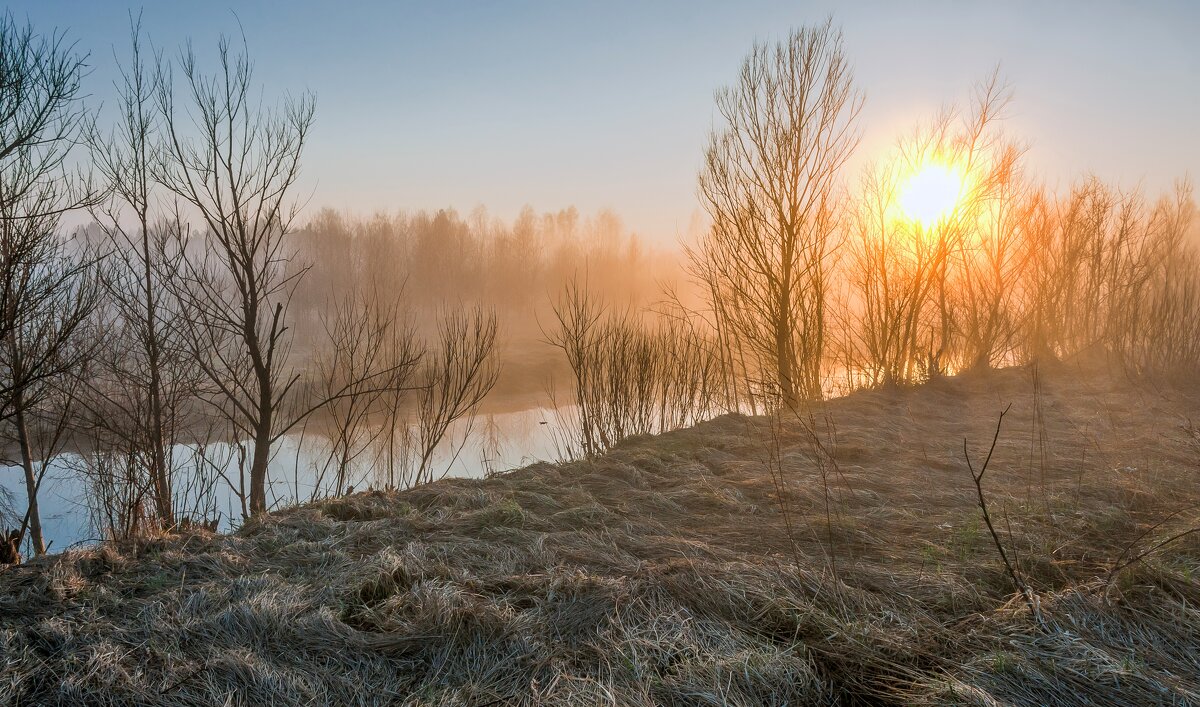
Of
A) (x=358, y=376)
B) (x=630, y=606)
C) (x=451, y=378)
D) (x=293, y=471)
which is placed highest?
(x=358, y=376)

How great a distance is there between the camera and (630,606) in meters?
2.37

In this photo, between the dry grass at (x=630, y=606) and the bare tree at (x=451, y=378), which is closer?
the dry grass at (x=630, y=606)

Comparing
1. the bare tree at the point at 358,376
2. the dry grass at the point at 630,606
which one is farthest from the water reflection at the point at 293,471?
the dry grass at the point at 630,606

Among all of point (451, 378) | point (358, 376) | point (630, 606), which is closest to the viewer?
point (630, 606)

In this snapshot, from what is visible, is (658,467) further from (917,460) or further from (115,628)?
(115,628)

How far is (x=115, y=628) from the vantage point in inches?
90.5

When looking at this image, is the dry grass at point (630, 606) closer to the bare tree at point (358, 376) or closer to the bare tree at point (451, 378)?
the bare tree at point (358, 376)

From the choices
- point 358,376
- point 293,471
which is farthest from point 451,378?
point 293,471

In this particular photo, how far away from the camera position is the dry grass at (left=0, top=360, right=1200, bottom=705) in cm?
196

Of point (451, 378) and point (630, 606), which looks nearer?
point (630, 606)

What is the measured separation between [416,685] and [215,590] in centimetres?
114

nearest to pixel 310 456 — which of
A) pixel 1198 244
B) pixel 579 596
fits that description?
pixel 579 596

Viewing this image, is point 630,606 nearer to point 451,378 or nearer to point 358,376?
point 451,378

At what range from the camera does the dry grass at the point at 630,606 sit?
196 cm
